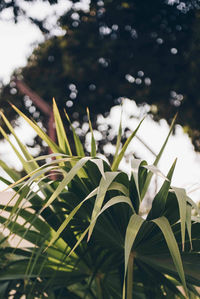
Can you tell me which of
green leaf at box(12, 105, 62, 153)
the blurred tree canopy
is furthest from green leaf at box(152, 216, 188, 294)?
the blurred tree canopy

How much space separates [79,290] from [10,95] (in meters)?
11.1

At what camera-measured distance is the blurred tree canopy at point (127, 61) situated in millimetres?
9727

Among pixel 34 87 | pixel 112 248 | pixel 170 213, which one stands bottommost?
pixel 112 248

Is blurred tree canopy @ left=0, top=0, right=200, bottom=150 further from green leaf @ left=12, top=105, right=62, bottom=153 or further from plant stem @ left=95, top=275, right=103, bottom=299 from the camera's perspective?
plant stem @ left=95, top=275, right=103, bottom=299

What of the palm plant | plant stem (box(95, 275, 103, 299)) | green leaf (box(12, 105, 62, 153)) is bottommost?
plant stem (box(95, 275, 103, 299))

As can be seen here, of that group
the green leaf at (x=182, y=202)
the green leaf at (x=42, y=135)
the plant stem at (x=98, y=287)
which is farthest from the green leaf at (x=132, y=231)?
the green leaf at (x=42, y=135)

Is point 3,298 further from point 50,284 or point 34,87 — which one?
point 34,87

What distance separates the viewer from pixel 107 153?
13.2 metres

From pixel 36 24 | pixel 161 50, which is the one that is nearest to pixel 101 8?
pixel 161 50

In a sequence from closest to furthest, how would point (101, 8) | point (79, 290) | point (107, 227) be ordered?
point (107, 227)
point (79, 290)
point (101, 8)

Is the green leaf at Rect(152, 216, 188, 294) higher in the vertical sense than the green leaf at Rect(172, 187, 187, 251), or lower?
lower

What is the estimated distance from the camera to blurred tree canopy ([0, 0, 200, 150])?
9727 millimetres

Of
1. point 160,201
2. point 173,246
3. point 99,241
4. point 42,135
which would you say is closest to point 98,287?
point 99,241

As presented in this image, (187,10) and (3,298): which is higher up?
(187,10)
